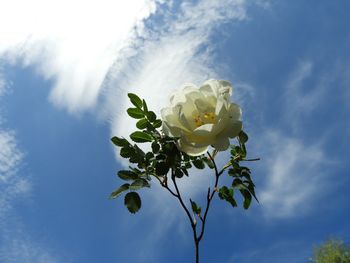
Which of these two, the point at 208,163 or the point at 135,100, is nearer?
the point at 135,100

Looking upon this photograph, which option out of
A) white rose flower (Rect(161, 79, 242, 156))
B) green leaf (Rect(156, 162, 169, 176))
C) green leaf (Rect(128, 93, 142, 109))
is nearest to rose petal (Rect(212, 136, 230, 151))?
white rose flower (Rect(161, 79, 242, 156))

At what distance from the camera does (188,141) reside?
6.20 ft

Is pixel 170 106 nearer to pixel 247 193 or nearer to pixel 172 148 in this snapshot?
pixel 172 148

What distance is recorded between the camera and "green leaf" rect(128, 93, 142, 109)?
228cm

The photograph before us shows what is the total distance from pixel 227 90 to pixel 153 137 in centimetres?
53

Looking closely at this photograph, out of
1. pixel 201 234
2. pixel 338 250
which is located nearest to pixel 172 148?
pixel 201 234

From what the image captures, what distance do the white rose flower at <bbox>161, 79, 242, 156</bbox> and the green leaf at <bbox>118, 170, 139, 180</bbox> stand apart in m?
0.40

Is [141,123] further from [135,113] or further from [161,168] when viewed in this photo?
[161,168]

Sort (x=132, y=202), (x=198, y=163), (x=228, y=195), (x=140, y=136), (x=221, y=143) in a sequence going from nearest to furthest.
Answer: (x=221, y=143), (x=132, y=202), (x=140, y=136), (x=228, y=195), (x=198, y=163)

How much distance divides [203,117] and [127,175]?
565 millimetres

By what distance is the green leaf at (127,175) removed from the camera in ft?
7.16

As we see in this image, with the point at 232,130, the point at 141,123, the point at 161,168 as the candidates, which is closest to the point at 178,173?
the point at 161,168

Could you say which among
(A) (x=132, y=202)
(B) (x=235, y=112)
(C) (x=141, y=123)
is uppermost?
(C) (x=141, y=123)

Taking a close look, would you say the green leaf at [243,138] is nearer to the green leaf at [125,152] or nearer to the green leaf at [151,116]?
the green leaf at [151,116]
